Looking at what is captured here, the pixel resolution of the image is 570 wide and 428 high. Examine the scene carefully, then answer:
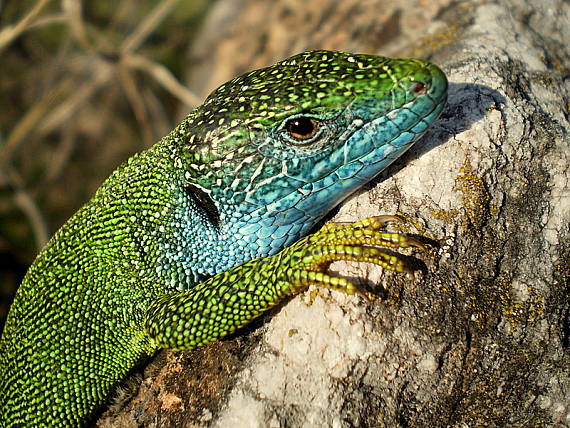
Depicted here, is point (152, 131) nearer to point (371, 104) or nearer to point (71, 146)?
point (71, 146)

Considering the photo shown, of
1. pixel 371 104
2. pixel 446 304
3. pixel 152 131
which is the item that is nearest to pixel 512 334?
pixel 446 304

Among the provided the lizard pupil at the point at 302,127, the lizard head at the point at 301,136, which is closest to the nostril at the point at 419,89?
the lizard head at the point at 301,136

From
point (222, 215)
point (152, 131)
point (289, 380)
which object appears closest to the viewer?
point (289, 380)

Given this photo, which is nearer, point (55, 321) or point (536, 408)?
point (536, 408)

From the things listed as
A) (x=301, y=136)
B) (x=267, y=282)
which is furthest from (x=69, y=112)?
(x=267, y=282)

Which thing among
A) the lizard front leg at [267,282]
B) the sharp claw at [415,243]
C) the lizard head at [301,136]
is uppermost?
the lizard head at [301,136]

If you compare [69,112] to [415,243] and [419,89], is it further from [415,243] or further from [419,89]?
[415,243]

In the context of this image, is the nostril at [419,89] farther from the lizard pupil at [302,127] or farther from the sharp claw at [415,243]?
the sharp claw at [415,243]
